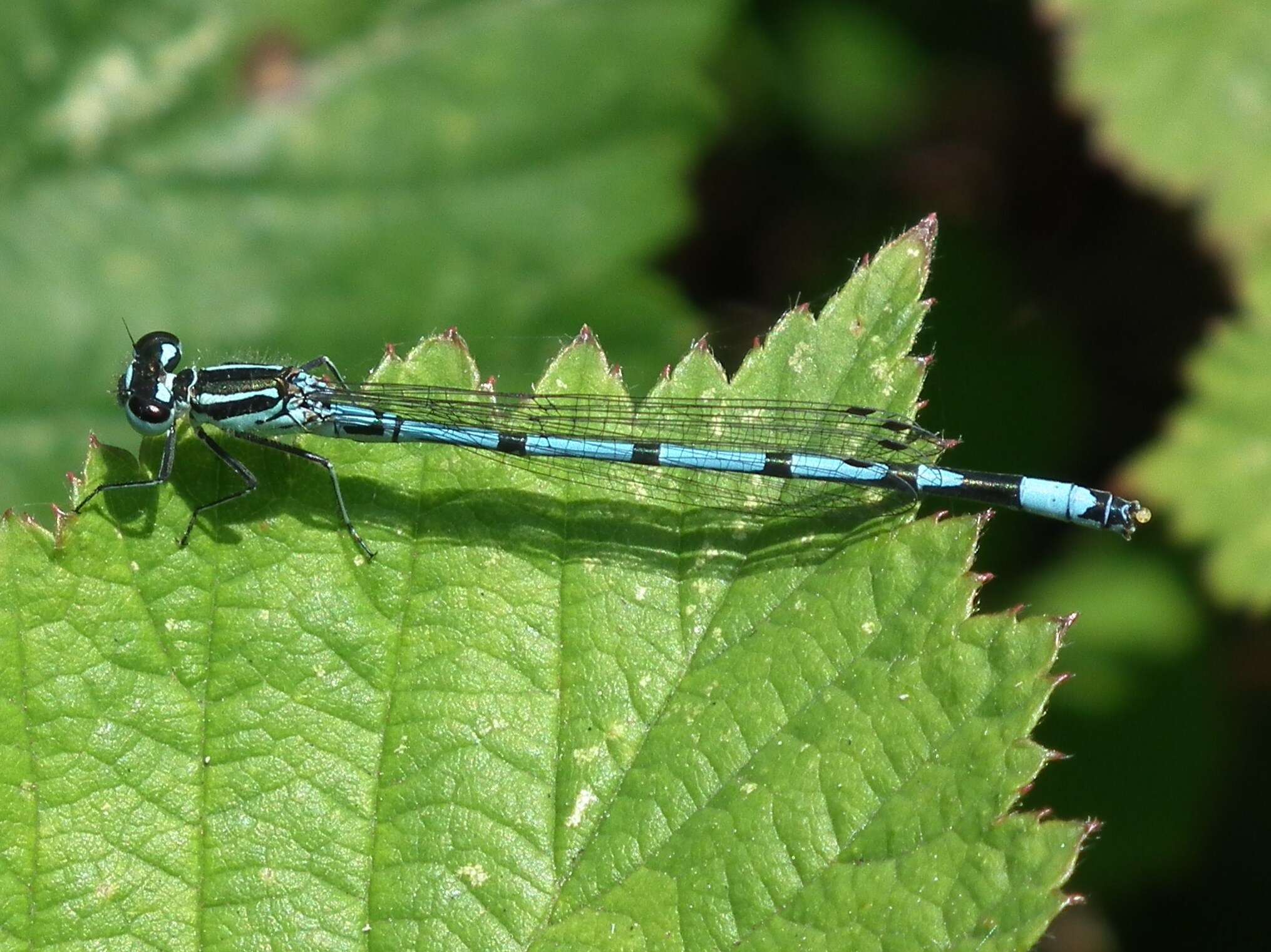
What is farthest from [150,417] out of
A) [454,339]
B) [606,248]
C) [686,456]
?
[606,248]

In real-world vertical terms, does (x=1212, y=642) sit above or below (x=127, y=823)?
above

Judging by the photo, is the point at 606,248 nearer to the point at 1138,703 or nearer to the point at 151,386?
the point at 151,386

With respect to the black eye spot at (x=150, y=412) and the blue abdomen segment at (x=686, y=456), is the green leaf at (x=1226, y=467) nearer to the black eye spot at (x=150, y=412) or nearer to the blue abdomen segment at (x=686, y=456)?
the blue abdomen segment at (x=686, y=456)

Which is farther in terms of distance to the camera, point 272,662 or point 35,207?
point 35,207

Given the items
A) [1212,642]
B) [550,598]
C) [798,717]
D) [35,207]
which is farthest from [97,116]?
[1212,642]

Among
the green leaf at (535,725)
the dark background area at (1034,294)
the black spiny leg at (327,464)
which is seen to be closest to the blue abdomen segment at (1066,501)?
the green leaf at (535,725)

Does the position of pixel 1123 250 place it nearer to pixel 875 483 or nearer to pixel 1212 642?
pixel 1212 642
